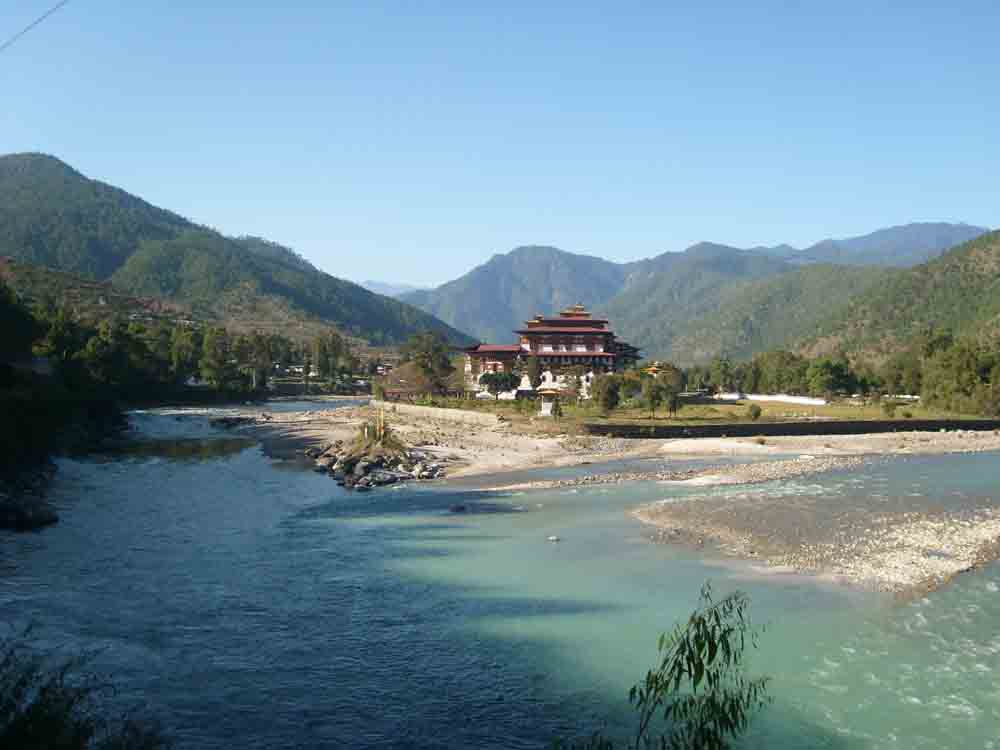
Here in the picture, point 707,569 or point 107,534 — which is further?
point 107,534

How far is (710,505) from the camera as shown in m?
32.1

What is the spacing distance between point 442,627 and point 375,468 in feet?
79.3

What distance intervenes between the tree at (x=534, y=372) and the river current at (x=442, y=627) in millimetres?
51735

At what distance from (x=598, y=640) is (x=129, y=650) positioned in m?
9.84

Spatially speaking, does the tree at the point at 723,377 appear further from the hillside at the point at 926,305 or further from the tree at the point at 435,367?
the hillside at the point at 926,305

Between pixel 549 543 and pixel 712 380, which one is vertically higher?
pixel 712 380

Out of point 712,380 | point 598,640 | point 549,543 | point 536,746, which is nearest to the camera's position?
point 536,746

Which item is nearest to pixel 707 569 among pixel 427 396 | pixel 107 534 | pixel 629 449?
pixel 107 534

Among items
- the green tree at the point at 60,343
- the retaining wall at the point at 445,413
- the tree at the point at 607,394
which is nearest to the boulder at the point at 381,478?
the retaining wall at the point at 445,413

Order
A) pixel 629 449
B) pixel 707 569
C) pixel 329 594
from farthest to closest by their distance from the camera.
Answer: pixel 629 449
pixel 707 569
pixel 329 594

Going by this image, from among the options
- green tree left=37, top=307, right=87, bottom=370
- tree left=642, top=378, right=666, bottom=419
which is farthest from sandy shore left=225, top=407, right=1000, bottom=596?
green tree left=37, top=307, right=87, bottom=370

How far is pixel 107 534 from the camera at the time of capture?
2633 cm

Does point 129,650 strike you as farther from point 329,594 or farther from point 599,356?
point 599,356

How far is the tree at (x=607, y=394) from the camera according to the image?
2484 inches
